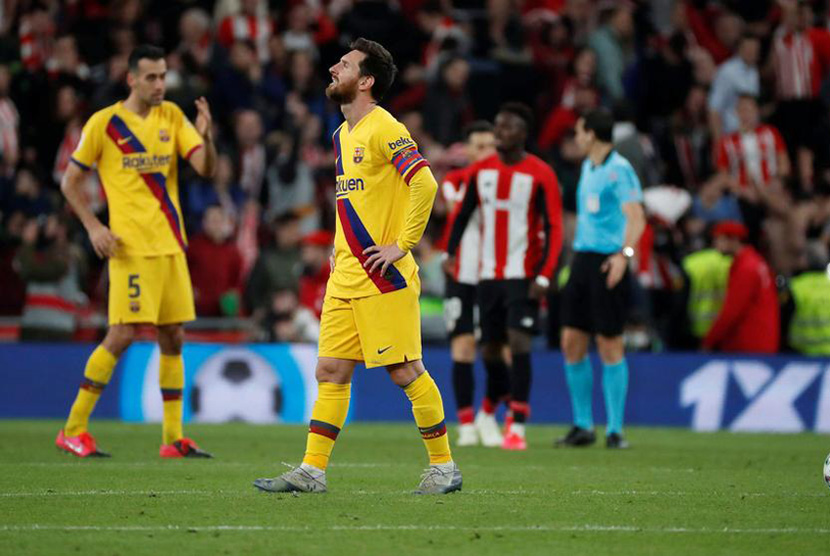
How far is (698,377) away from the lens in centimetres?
1593

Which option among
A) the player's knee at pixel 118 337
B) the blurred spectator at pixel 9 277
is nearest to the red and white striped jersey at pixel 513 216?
the player's knee at pixel 118 337

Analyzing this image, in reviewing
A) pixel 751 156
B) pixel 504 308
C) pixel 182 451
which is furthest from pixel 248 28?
pixel 182 451

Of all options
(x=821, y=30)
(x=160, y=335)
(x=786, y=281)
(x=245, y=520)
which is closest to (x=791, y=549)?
(x=245, y=520)

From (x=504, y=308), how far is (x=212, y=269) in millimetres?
A: 5341

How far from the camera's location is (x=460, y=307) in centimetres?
1291

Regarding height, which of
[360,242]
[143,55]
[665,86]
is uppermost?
[665,86]

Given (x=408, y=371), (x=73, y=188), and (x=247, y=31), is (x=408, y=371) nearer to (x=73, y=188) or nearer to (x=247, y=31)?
(x=73, y=188)

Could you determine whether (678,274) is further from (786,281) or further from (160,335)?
(160,335)

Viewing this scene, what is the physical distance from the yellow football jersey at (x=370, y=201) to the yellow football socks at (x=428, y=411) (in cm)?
56

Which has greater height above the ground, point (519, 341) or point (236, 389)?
point (519, 341)

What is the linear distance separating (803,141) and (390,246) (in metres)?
13.5

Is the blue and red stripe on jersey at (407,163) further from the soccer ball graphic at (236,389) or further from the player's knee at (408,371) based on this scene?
the soccer ball graphic at (236,389)

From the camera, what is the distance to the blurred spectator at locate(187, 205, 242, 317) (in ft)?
55.6

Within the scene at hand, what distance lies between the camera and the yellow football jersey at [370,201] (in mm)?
8172
